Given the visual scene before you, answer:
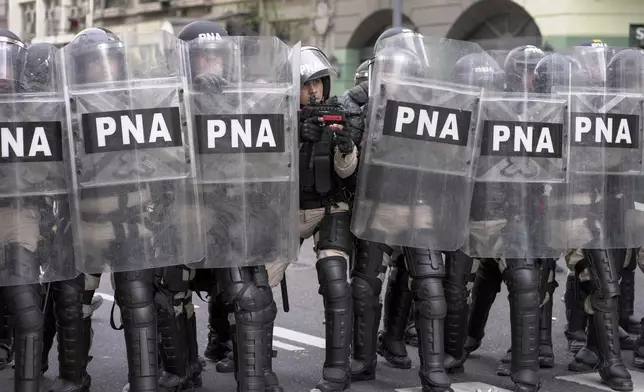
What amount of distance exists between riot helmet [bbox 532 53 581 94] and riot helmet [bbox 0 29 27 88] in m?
2.47

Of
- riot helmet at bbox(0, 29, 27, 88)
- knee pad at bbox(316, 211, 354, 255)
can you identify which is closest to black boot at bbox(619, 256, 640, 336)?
knee pad at bbox(316, 211, 354, 255)

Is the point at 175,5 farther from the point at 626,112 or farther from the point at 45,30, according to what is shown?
the point at 626,112

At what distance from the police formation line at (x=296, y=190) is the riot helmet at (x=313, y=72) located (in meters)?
0.01

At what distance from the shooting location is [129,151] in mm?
4746

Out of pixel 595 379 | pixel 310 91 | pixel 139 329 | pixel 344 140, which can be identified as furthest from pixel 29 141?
pixel 595 379

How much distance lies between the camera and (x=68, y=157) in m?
4.75

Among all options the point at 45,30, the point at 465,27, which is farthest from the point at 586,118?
the point at 45,30

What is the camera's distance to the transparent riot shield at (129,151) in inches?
185

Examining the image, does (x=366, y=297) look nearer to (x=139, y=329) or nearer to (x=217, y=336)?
(x=217, y=336)

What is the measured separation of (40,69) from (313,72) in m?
1.51

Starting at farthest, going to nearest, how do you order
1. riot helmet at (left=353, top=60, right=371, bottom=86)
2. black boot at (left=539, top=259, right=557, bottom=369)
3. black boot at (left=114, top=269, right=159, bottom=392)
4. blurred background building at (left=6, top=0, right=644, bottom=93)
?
blurred background building at (left=6, top=0, right=644, bottom=93) < riot helmet at (left=353, top=60, right=371, bottom=86) < black boot at (left=539, top=259, right=557, bottom=369) < black boot at (left=114, top=269, right=159, bottom=392)

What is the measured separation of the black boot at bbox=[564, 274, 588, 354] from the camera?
21.9ft

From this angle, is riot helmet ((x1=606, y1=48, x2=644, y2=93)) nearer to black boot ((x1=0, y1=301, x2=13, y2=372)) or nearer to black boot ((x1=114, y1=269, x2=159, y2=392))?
black boot ((x1=114, y1=269, x2=159, y2=392))

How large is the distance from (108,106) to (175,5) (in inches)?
748
